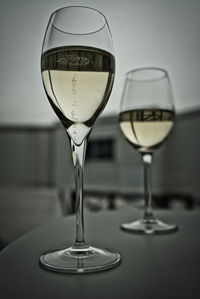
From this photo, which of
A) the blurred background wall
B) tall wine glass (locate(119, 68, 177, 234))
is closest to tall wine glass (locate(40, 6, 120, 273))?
tall wine glass (locate(119, 68, 177, 234))

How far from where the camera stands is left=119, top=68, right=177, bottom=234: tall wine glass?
1.28 feet

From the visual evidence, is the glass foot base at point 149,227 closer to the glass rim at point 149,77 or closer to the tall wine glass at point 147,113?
the tall wine glass at point 147,113

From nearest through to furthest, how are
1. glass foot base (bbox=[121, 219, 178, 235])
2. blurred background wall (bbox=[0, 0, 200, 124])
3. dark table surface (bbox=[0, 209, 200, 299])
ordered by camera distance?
1. dark table surface (bbox=[0, 209, 200, 299])
2. glass foot base (bbox=[121, 219, 178, 235])
3. blurred background wall (bbox=[0, 0, 200, 124])

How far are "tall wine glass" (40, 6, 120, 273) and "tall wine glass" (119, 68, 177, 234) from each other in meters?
0.14

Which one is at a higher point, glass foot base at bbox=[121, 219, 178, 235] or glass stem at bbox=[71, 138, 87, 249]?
glass stem at bbox=[71, 138, 87, 249]

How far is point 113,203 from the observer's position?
81.9 inches

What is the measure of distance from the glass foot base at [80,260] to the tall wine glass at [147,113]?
150 mm

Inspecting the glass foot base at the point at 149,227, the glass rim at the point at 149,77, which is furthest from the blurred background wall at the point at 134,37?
the glass foot base at the point at 149,227

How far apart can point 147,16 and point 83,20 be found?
175cm

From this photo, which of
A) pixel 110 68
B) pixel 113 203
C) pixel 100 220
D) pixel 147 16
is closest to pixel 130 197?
pixel 113 203

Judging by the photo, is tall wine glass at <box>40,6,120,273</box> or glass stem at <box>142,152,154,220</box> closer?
tall wine glass at <box>40,6,120,273</box>

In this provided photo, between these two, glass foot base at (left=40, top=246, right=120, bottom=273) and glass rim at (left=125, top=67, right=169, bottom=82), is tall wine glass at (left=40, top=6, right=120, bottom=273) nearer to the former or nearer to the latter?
glass foot base at (left=40, top=246, right=120, bottom=273)

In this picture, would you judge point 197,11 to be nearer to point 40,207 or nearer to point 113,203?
point 113,203

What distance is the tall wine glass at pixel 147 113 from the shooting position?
1.28 ft
